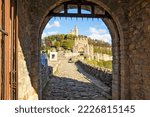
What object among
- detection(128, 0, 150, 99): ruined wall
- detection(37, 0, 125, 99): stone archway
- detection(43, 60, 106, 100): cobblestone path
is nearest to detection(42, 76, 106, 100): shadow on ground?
detection(43, 60, 106, 100): cobblestone path

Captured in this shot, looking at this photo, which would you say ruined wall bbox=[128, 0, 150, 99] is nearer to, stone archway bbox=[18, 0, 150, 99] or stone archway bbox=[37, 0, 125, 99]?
stone archway bbox=[18, 0, 150, 99]

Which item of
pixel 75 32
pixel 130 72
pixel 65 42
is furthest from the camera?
pixel 75 32

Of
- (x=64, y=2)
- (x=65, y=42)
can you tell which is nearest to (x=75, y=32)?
(x=65, y=42)

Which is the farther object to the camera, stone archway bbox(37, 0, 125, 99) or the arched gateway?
stone archway bbox(37, 0, 125, 99)

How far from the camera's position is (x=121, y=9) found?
7770 millimetres

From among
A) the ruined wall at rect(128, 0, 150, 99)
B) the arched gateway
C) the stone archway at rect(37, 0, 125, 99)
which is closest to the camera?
the ruined wall at rect(128, 0, 150, 99)

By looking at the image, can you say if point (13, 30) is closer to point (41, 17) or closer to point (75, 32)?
point (41, 17)

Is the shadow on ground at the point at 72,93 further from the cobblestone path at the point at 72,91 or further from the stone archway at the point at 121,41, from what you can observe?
the stone archway at the point at 121,41

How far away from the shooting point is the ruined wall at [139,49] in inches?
245

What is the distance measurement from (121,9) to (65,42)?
218 ft

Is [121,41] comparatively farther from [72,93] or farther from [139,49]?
[72,93]

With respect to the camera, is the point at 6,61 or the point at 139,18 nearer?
the point at 6,61

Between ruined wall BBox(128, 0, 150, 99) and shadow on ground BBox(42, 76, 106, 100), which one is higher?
ruined wall BBox(128, 0, 150, 99)

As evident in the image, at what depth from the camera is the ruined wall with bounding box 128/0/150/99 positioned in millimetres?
6234
